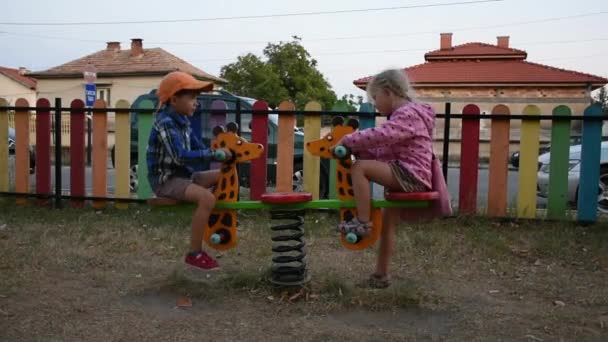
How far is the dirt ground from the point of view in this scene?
3.19 meters

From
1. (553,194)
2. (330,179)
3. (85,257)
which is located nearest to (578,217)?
(553,194)

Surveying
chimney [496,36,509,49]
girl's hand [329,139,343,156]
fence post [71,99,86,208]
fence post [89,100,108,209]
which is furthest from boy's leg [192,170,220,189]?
chimney [496,36,509,49]

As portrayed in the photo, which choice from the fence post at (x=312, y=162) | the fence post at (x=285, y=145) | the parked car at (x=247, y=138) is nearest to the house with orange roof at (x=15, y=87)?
the parked car at (x=247, y=138)

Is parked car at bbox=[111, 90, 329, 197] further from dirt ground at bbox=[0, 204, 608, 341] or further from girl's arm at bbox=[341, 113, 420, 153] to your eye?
girl's arm at bbox=[341, 113, 420, 153]

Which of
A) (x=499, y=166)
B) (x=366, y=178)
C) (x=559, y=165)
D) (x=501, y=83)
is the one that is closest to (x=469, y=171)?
(x=499, y=166)

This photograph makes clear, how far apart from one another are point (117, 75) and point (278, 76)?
11583 mm

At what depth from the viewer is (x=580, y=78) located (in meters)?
29.8

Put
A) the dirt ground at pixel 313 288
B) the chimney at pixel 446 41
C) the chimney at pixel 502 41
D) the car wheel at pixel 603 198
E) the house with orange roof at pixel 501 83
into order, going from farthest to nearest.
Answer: the chimney at pixel 502 41, the chimney at pixel 446 41, the house with orange roof at pixel 501 83, the car wheel at pixel 603 198, the dirt ground at pixel 313 288

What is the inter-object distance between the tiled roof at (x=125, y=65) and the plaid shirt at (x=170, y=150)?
98.7 ft

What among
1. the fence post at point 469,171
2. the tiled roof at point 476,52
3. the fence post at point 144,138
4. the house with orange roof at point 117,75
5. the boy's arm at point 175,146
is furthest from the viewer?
the tiled roof at point 476,52

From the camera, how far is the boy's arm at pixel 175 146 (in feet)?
11.8

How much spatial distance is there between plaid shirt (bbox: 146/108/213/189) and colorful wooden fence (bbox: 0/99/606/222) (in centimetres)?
271

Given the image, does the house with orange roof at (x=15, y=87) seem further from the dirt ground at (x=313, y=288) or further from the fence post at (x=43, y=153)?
the dirt ground at (x=313, y=288)

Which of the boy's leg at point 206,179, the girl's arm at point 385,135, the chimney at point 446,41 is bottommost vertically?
the boy's leg at point 206,179
